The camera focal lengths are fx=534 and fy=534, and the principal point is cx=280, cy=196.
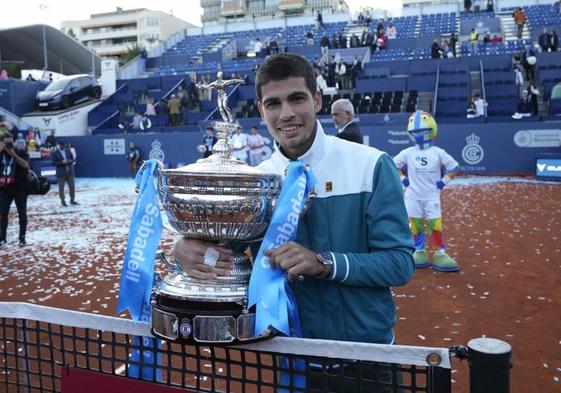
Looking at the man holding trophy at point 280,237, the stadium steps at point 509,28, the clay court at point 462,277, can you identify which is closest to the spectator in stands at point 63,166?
the clay court at point 462,277

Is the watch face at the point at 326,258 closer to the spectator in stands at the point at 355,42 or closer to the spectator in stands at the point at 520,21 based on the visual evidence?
the spectator in stands at the point at 355,42

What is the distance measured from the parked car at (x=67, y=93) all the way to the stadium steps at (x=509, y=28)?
2122 cm

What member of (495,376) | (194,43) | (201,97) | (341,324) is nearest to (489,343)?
(495,376)

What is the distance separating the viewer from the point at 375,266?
1507mm

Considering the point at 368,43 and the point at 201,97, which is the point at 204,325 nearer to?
the point at 201,97

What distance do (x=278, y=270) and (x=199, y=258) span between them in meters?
0.23

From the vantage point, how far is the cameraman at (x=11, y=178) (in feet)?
24.7

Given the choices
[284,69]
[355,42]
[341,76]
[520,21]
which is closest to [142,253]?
[284,69]

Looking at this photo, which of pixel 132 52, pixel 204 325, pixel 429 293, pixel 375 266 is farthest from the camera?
pixel 132 52

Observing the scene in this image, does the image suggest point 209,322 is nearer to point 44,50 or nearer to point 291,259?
point 291,259

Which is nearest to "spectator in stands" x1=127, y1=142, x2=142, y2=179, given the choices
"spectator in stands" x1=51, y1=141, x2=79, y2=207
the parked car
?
"spectator in stands" x1=51, y1=141, x2=79, y2=207

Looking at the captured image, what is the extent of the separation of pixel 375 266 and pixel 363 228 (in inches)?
6.2

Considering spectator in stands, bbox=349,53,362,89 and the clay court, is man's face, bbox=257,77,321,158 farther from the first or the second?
spectator in stands, bbox=349,53,362,89

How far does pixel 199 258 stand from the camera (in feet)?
4.77
